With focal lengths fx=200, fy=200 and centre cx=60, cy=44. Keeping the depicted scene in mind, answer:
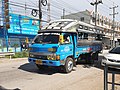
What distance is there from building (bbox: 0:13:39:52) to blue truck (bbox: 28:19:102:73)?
1410 cm

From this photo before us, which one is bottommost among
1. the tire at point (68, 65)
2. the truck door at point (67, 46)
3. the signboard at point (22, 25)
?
the tire at point (68, 65)

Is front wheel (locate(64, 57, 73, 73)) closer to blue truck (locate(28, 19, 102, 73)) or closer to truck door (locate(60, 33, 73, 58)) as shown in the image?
blue truck (locate(28, 19, 102, 73))

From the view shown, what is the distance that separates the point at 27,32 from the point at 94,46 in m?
15.6

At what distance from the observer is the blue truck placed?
995 centimetres

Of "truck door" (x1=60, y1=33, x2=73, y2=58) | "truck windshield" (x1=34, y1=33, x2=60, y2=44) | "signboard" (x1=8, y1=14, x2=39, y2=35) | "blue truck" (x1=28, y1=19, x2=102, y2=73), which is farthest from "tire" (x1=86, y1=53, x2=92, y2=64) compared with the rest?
"signboard" (x1=8, y1=14, x2=39, y2=35)

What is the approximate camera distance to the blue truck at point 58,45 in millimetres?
9953

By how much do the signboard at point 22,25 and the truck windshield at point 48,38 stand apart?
1583 cm

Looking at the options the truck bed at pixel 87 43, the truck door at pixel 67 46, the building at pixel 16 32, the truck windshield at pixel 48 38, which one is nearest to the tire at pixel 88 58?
the truck bed at pixel 87 43

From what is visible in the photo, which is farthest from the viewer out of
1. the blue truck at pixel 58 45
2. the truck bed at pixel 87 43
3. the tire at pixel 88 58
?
the tire at pixel 88 58

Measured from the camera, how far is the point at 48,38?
10.8 m

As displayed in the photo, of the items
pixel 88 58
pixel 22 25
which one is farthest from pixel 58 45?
pixel 22 25

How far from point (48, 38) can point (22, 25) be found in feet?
60.3

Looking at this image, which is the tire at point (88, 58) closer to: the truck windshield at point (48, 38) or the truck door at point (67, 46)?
the truck door at point (67, 46)

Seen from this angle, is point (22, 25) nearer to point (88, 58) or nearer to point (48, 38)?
point (88, 58)
